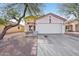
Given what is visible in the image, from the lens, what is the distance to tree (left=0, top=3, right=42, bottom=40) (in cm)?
261

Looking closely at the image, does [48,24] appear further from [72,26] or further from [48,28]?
[72,26]

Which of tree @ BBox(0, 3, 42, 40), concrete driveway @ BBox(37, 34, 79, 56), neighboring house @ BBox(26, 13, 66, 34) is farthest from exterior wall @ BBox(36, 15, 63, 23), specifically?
concrete driveway @ BBox(37, 34, 79, 56)

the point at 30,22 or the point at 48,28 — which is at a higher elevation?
the point at 30,22

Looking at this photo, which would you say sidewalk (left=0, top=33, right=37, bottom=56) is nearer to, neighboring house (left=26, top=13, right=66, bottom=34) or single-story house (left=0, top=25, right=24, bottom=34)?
single-story house (left=0, top=25, right=24, bottom=34)

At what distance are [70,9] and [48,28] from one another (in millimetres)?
479

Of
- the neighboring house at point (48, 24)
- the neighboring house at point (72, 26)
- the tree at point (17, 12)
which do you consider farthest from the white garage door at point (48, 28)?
the tree at point (17, 12)

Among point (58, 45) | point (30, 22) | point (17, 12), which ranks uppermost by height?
point (17, 12)

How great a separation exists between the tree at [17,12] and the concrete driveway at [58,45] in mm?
439

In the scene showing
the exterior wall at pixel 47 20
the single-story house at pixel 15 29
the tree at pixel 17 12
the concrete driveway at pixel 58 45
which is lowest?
the concrete driveway at pixel 58 45

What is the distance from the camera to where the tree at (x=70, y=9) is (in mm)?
2590

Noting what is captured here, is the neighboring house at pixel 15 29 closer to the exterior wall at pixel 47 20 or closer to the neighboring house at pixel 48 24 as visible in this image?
the neighboring house at pixel 48 24

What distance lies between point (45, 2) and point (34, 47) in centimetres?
76

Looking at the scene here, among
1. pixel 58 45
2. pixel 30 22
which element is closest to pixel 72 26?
pixel 58 45

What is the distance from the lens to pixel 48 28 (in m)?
2.65
